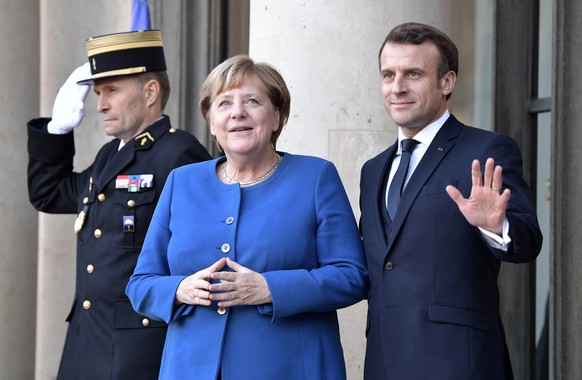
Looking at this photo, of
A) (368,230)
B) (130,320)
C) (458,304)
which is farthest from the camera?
(130,320)

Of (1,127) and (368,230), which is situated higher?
(1,127)

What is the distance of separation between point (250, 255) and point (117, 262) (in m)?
1.05

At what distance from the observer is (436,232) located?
332cm

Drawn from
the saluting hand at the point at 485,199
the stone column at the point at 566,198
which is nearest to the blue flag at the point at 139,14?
the stone column at the point at 566,198

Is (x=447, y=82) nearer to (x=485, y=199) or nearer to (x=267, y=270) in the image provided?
(x=485, y=199)

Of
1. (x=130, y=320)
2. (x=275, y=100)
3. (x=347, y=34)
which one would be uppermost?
(x=347, y=34)

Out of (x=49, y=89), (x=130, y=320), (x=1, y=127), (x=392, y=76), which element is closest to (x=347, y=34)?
(x=392, y=76)

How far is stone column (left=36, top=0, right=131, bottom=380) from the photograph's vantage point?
7.15 meters

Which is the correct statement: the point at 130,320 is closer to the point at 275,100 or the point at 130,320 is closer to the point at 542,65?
the point at 275,100

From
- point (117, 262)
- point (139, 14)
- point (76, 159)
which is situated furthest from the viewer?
point (76, 159)

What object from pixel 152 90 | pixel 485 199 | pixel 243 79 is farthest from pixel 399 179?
pixel 152 90

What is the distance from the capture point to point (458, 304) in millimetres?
3254

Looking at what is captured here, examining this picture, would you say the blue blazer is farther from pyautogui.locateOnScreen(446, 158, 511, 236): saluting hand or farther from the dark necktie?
pyautogui.locateOnScreen(446, 158, 511, 236): saluting hand

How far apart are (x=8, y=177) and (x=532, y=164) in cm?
297
